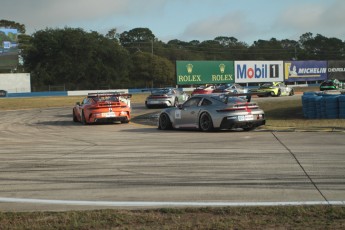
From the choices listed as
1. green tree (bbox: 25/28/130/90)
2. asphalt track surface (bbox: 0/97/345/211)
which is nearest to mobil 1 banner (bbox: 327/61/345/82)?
green tree (bbox: 25/28/130/90)

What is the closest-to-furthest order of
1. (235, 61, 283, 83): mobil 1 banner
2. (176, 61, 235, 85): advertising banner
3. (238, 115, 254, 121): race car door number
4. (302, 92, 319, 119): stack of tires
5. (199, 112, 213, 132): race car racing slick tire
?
1. (238, 115, 254, 121): race car door number
2. (199, 112, 213, 132): race car racing slick tire
3. (302, 92, 319, 119): stack of tires
4. (176, 61, 235, 85): advertising banner
5. (235, 61, 283, 83): mobil 1 banner

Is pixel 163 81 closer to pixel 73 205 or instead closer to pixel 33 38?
pixel 33 38

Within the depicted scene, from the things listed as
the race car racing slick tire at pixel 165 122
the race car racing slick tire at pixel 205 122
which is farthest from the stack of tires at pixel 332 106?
the race car racing slick tire at pixel 165 122

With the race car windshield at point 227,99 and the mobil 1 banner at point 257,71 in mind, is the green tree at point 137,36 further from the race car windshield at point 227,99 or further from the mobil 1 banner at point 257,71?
the race car windshield at point 227,99

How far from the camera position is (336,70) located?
83750 millimetres

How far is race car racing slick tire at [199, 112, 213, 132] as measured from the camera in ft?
49.7

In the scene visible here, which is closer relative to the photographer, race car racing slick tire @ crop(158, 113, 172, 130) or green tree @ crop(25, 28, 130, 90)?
race car racing slick tire @ crop(158, 113, 172, 130)

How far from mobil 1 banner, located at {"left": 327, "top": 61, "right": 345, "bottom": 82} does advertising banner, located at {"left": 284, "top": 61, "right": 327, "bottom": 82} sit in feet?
3.05

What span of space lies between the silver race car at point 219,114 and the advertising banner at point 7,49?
5936 cm

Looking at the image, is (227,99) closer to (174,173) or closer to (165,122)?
(165,122)

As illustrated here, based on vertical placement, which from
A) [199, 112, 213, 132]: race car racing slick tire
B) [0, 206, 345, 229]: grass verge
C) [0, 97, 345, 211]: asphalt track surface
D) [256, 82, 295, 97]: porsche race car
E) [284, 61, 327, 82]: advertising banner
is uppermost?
[284, 61, 327, 82]: advertising banner

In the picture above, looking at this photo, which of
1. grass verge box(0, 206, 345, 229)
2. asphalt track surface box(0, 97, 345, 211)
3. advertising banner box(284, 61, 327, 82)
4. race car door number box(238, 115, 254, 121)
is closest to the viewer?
grass verge box(0, 206, 345, 229)

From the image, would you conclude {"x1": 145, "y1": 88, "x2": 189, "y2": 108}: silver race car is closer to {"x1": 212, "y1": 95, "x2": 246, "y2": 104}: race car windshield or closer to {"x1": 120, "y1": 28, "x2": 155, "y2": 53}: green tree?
{"x1": 212, "y1": 95, "x2": 246, "y2": 104}: race car windshield

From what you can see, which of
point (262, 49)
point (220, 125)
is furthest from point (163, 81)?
point (220, 125)
